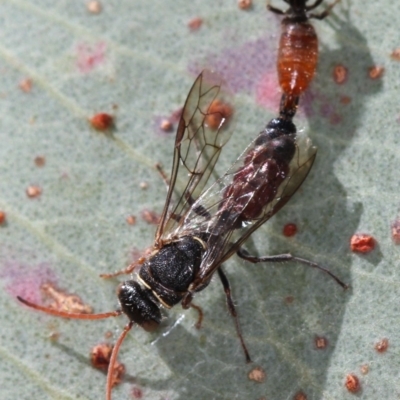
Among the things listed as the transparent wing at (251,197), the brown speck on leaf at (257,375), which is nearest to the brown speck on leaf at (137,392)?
the brown speck on leaf at (257,375)

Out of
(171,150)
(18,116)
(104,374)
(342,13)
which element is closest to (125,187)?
(171,150)

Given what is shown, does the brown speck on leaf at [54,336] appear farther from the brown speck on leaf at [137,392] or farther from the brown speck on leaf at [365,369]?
the brown speck on leaf at [365,369]

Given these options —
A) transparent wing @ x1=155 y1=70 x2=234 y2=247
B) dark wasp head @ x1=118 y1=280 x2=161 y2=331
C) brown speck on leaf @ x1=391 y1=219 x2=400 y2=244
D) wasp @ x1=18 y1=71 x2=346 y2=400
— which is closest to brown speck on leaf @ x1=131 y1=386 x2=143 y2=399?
wasp @ x1=18 y1=71 x2=346 y2=400

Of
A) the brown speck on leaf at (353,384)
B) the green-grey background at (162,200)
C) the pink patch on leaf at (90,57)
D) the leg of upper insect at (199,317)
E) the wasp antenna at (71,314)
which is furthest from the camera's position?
the pink patch on leaf at (90,57)

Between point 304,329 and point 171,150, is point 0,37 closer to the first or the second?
point 171,150

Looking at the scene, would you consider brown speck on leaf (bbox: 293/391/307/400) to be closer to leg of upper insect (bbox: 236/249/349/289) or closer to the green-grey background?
the green-grey background

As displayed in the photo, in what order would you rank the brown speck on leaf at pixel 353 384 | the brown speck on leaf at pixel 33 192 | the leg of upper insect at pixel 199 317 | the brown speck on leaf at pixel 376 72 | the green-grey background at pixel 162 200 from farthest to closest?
the brown speck on leaf at pixel 33 192
the brown speck on leaf at pixel 376 72
the leg of upper insect at pixel 199 317
the green-grey background at pixel 162 200
the brown speck on leaf at pixel 353 384
